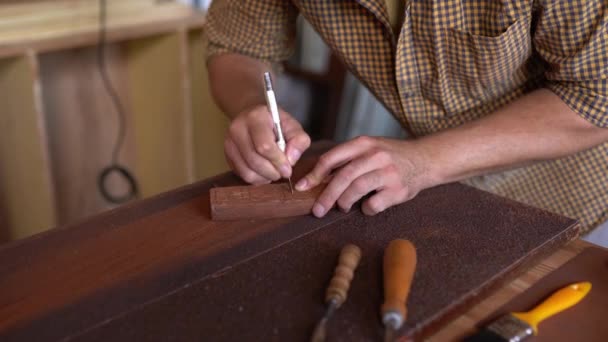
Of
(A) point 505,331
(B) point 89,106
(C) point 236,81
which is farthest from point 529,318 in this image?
(B) point 89,106

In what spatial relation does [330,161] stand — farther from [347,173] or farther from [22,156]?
[22,156]

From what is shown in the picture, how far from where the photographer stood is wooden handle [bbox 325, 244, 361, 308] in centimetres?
73

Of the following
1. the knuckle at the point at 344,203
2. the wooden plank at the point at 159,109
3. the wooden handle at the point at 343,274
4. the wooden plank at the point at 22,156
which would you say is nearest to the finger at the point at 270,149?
the knuckle at the point at 344,203

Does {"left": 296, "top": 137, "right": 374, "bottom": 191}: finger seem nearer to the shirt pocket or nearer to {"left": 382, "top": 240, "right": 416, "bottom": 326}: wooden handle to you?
{"left": 382, "top": 240, "right": 416, "bottom": 326}: wooden handle

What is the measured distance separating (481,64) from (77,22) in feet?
4.51

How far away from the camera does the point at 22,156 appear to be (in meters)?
1.89

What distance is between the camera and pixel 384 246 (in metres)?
0.86

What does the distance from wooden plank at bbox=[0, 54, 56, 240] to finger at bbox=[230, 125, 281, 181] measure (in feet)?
3.13

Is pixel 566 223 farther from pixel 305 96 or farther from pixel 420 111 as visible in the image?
pixel 305 96

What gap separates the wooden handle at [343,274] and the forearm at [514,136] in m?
0.33

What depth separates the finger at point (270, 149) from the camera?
98 centimetres

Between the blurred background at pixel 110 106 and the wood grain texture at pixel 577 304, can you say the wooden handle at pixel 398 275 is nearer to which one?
the wood grain texture at pixel 577 304

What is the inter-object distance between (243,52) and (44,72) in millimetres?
1089

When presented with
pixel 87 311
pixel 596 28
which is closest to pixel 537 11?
pixel 596 28
